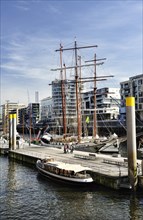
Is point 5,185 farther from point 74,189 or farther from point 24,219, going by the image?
point 24,219

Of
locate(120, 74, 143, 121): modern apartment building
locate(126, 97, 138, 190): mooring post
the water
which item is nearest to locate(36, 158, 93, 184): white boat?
the water

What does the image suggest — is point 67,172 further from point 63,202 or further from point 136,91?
point 136,91

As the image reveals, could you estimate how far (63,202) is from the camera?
29172mm

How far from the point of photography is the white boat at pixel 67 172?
34.1m

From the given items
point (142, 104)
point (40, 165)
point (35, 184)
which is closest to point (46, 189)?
point (35, 184)

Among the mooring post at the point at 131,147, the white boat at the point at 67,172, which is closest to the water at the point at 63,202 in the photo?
the white boat at the point at 67,172

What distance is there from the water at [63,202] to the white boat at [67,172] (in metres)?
0.92

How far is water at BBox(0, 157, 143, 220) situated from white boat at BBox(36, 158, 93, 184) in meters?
0.92

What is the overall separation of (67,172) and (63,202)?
6.97 meters

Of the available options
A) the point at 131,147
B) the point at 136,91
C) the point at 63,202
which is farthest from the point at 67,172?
the point at 136,91

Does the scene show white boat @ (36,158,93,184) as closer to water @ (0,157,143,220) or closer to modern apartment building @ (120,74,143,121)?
water @ (0,157,143,220)

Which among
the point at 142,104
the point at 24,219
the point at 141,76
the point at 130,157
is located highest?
the point at 141,76

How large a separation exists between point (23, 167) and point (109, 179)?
76.7 ft

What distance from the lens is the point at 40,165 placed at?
143 ft
